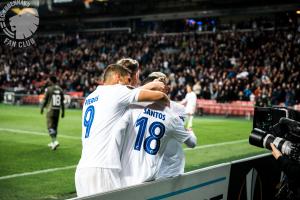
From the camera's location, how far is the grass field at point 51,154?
25.8 ft

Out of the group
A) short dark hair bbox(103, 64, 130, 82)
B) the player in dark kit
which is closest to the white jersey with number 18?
short dark hair bbox(103, 64, 130, 82)

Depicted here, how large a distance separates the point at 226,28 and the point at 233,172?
3299 cm

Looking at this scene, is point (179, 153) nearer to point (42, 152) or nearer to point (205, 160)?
point (205, 160)

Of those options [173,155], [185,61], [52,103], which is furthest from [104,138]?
[185,61]

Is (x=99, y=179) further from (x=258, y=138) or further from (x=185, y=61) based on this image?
(x=185, y=61)

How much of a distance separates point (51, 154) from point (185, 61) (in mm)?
23461

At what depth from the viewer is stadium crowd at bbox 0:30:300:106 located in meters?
26.7

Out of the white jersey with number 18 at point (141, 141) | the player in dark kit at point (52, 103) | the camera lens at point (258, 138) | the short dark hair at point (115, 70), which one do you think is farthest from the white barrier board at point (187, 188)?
the player in dark kit at point (52, 103)

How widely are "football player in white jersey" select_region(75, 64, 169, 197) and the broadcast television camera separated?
3.66ft

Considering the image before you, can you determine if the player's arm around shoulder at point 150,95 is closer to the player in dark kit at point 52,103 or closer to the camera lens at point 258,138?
the camera lens at point 258,138

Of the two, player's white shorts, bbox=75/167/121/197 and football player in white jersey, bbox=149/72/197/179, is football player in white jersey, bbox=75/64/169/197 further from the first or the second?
football player in white jersey, bbox=149/72/197/179

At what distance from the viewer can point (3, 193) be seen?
7.49 m

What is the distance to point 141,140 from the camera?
4230 mm

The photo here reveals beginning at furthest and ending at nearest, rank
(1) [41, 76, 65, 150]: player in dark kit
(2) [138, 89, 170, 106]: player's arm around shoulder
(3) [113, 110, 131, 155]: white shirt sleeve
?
(1) [41, 76, 65, 150]: player in dark kit
(3) [113, 110, 131, 155]: white shirt sleeve
(2) [138, 89, 170, 106]: player's arm around shoulder
